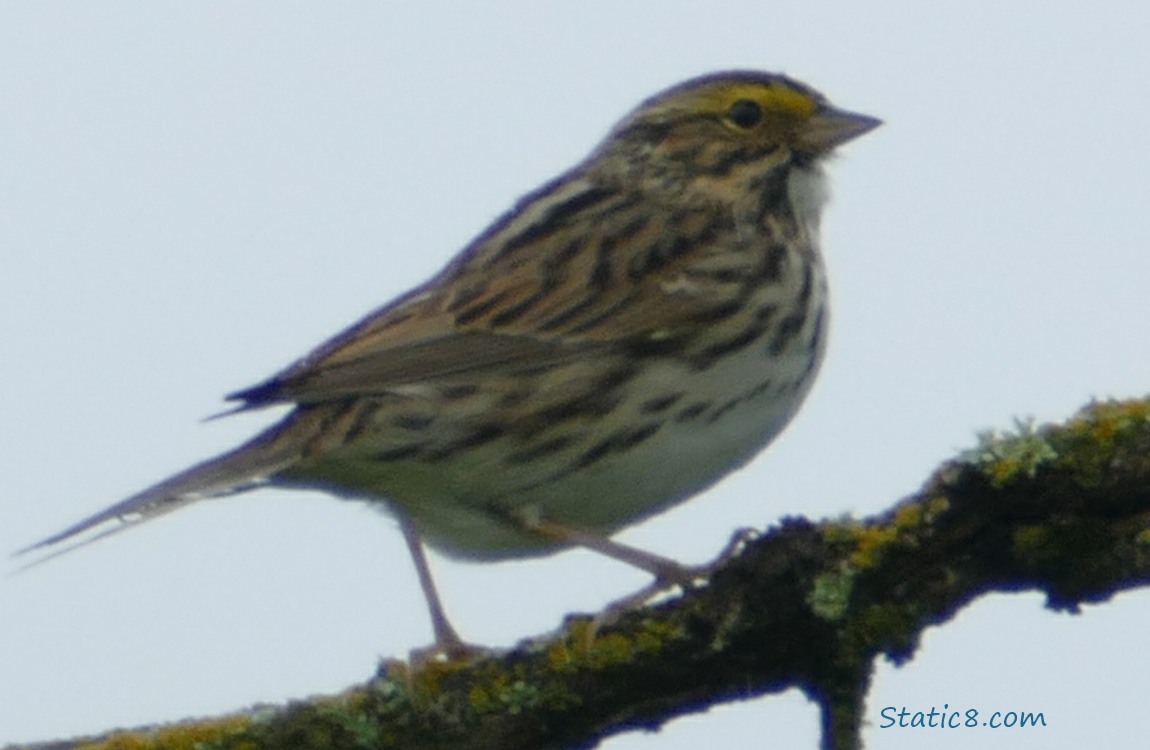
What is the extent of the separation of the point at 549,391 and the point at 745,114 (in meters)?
1.88

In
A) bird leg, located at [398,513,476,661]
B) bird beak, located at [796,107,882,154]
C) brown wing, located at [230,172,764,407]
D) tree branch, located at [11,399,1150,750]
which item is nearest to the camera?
tree branch, located at [11,399,1150,750]

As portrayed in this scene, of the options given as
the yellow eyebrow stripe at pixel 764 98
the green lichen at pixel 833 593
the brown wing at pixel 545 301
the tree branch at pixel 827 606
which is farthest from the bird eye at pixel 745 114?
the green lichen at pixel 833 593

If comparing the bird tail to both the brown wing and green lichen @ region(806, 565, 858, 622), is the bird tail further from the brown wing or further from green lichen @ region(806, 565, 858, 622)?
green lichen @ region(806, 565, 858, 622)

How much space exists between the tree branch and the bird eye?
358 centimetres

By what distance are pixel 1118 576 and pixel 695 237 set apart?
3342 mm

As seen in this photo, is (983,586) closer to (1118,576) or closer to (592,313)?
(1118,576)

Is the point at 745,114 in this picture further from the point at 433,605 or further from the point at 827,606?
the point at 827,606

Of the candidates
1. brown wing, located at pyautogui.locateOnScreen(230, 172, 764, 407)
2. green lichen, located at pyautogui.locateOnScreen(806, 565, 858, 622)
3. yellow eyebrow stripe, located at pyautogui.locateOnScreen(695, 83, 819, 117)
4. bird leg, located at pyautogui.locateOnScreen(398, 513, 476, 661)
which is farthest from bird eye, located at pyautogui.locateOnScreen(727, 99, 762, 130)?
green lichen, located at pyautogui.locateOnScreen(806, 565, 858, 622)

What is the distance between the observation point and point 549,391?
6879 mm

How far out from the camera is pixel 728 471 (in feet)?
22.3

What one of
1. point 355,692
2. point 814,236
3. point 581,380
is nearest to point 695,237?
point 814,236

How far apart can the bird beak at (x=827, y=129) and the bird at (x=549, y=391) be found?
17.2 inches

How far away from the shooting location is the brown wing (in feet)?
22.4

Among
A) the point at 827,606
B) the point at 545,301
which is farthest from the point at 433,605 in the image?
the point at 827,606
